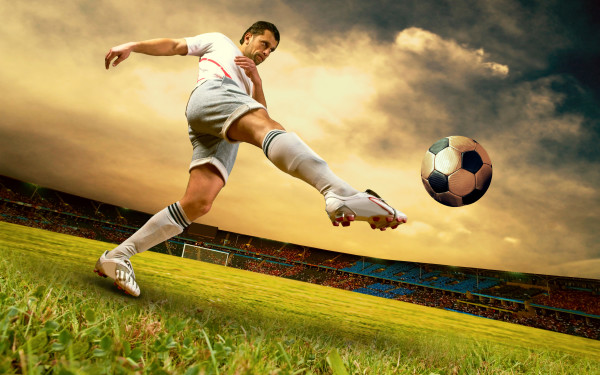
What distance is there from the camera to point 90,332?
887 mm

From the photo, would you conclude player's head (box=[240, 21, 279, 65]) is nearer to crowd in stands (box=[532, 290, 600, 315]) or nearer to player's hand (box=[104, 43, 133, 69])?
player's hand (box=[104, 43, 133, 69])

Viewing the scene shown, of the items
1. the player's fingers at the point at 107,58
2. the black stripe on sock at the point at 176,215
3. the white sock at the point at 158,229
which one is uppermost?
the player's fingers at the point at 107,58

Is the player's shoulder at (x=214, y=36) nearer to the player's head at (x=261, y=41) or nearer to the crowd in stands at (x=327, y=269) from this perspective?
the player's head at (x=261, y=41)

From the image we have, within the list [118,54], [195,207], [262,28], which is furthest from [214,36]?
[195,207]

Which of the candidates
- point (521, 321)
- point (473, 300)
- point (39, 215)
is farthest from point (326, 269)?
point (39, 215)

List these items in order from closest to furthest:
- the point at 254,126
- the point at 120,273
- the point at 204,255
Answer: the point at 254,126
the point at 120,273
the point at 204,255

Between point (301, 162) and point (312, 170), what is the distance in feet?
0.21

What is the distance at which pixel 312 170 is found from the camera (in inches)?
62.2

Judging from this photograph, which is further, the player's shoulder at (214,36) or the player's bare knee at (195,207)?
the player's shoulder at (214,36)

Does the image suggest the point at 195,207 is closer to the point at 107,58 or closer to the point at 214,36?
the point at 107,58

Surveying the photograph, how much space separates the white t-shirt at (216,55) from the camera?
2.27m

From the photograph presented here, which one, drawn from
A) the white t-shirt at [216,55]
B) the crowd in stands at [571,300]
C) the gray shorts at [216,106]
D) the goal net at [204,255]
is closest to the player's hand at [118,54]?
the white t-shirt at [216,55]

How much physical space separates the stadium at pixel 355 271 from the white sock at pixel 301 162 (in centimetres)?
1862

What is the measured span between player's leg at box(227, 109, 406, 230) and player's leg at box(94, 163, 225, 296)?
66cm
